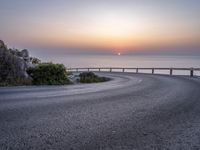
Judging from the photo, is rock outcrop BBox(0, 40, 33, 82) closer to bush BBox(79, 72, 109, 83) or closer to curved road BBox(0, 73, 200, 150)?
bush BBox(79, 72, 109, 83)

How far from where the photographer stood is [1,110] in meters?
7.52

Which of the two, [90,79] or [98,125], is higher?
[90,79]

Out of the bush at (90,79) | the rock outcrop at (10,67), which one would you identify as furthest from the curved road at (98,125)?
the bush at (90,79)

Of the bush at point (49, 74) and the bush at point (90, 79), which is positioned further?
the bush at point (90, 79)

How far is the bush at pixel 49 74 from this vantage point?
56.4 ft

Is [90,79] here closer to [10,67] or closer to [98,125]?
[10,67]

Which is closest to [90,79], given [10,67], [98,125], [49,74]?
[49,74]

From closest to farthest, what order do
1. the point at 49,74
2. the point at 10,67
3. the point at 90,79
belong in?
the point at 10,67 < the point at 49,74 < the point at 90,79

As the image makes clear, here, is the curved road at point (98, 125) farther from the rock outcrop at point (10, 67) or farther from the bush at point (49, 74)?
the rock outcrop at point (10, 67)

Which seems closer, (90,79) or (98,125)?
(98,125)

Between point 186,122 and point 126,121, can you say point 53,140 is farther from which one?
point 186,122

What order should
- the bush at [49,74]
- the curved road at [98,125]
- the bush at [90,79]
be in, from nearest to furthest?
the curved road at [98,125] → the bush at [49,74] → the bush at [90,79]

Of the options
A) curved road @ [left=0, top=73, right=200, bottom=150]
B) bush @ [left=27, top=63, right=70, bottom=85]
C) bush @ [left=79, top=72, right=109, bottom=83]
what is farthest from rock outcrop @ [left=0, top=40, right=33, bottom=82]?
curved road @ [left=0, top=73, right=200, bottom=150]

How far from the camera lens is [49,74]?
17781 millimetres
